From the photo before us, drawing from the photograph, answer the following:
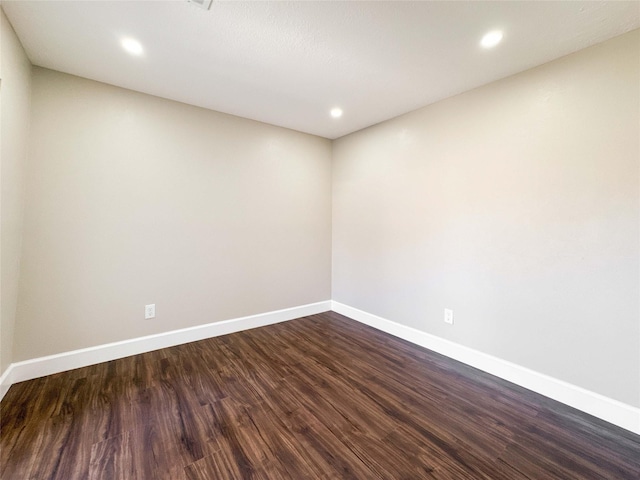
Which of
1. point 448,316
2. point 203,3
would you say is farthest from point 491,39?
point 448,316

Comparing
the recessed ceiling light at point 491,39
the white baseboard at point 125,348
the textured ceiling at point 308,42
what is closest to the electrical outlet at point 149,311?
the white baseboard at point 125,348

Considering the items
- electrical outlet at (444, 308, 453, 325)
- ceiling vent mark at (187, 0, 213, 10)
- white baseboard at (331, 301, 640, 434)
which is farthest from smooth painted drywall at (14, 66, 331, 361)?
electrical outlet at (444, 308, 453, 325)

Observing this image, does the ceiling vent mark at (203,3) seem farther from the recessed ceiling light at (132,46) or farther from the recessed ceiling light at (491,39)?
the recessed ceiling light at (491,39)

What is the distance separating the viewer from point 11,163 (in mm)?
1814

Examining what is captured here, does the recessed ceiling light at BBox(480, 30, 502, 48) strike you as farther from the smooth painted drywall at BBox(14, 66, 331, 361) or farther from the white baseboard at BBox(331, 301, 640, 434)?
the white baseboard at BBox(331, 301, 640, 434)

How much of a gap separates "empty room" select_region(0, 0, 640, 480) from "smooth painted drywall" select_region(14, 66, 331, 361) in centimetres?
2

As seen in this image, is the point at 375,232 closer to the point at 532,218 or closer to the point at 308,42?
the point at 532,218

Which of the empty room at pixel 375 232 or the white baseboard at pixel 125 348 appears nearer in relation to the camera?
the empty room at pixel 375 232

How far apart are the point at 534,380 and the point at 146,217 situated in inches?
142

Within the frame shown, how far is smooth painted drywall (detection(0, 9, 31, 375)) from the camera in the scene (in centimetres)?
167

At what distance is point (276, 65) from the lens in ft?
6.79

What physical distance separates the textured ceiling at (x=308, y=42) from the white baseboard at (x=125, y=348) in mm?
2369

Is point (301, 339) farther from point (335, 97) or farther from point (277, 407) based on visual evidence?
point (335, 97)

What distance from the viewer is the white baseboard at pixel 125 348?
2067mm
